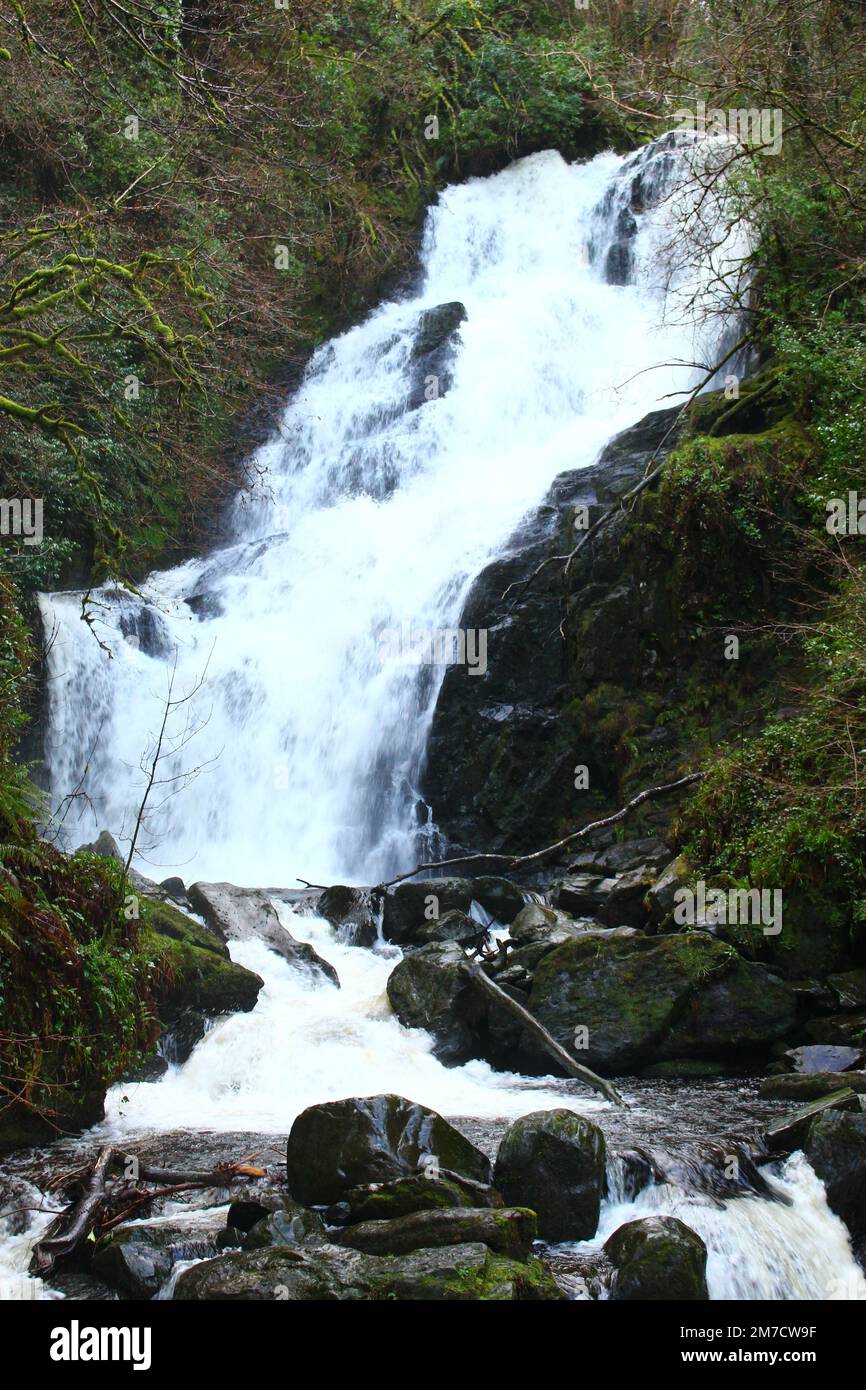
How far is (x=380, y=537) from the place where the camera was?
18.4 m

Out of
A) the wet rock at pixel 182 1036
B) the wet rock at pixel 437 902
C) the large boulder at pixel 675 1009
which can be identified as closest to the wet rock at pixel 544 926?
the large boulder at pixel 675 1009

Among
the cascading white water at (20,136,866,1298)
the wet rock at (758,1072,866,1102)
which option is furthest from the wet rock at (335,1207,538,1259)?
the wet rock at (758,1072,866,1102)

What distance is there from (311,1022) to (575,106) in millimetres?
22601

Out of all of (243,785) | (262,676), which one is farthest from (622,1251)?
(262,676)

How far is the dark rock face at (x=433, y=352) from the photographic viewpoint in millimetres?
20766

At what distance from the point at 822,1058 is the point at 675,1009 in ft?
3.58

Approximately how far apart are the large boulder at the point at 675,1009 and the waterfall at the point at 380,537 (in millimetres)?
5919

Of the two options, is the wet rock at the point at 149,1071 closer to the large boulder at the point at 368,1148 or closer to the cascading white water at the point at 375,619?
the cascading white water at the point at 375,619

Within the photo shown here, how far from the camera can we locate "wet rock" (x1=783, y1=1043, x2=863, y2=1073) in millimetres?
7707

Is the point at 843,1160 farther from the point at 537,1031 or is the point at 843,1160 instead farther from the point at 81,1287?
the point at 81,1287

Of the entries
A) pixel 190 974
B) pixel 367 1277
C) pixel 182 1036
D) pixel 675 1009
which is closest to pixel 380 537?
pixel 190 974

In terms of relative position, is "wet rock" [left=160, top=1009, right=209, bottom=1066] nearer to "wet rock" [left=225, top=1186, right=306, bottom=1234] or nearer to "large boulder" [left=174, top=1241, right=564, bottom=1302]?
"wet rock" [left=225, top=1186, right=306, bottom=1234]

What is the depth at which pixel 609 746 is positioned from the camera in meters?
13.5
